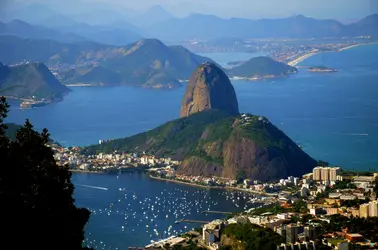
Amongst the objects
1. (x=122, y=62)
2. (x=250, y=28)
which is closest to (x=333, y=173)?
(x=122, y=62)

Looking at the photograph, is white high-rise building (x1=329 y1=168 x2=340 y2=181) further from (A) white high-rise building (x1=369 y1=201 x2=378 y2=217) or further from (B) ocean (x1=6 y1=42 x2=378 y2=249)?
(A) white high-rise building (x1=369 y1=201 x2=378 y2=217)

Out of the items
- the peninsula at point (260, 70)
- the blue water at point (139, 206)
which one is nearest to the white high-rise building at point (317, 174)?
the blue water at point (139, 206)

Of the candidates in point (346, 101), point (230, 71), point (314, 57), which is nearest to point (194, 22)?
point (314, 57)

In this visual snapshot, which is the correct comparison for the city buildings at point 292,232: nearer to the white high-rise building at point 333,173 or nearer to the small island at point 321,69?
the white high-rise building at point 333,173

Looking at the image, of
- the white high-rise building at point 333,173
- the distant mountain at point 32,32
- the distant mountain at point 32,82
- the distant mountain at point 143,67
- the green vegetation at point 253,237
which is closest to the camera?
the green vegetation at point 253,237

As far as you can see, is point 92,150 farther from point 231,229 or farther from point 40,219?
point 40,219

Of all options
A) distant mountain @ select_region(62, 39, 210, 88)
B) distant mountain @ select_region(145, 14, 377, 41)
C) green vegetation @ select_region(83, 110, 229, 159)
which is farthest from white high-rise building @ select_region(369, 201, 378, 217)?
distant mountain @ select_region(145, 14, 377, 41)

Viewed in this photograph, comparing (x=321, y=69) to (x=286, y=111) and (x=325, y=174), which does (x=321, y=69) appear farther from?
(x=325, y=174)
